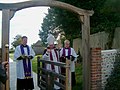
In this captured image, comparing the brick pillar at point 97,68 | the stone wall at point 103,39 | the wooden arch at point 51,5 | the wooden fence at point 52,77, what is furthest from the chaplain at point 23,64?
the stone wall at point 103,39

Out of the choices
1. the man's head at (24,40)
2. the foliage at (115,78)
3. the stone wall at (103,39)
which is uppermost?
the stone wall at (103,39)

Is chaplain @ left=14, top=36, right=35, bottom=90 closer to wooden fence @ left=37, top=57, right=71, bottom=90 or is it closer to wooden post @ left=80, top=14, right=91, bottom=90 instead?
wooden fence @ left=37, top=57, right=71, bottom=90

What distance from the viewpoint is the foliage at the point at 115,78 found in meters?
9.51

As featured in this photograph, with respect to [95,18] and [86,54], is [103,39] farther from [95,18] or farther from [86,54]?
[86,54]

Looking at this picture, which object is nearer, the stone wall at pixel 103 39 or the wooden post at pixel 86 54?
the wooden post at pixel 86 54

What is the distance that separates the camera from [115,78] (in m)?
9.64

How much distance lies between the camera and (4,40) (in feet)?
28.7

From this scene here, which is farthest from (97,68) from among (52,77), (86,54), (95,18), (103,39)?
(103,39)

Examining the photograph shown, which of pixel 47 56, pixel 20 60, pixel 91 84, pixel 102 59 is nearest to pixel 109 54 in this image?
pixel 102 59

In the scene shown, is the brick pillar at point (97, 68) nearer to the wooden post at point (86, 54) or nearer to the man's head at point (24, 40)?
the wooden post at point (86, 54)

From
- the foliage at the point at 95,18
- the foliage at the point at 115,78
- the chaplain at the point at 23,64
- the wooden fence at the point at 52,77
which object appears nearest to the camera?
the wooden fence at the point at 52,77

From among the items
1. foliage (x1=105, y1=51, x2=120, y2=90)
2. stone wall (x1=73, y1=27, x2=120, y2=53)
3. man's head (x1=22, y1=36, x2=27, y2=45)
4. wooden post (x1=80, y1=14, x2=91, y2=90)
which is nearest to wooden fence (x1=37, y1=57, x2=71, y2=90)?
man's head (x1=22, y1=36, x2=27, y2=45)

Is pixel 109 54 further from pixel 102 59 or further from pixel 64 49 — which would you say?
pixel 64 49

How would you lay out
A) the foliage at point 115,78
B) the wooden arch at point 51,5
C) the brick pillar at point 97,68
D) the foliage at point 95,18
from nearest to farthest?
the wooden arch at point 51,5, the foliage at point 115,78, the brick pillar at point 97,68, the foliage at point 95,18
